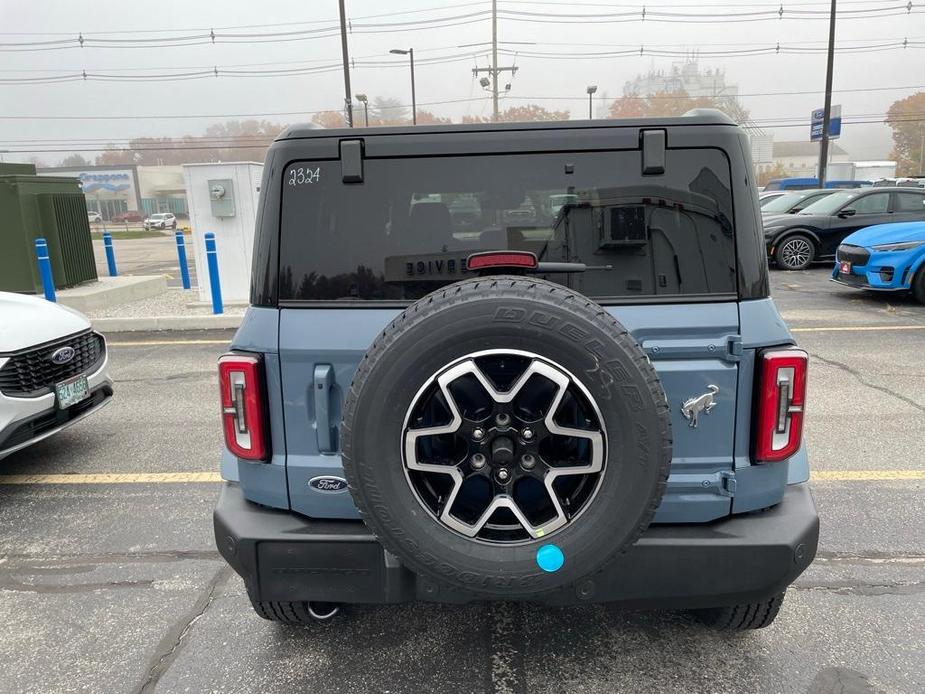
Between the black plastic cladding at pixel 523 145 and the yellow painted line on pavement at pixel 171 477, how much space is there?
2.52m

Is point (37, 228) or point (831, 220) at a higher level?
point (37, 228)

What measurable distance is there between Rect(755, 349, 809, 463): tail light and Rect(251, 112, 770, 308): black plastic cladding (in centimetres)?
22

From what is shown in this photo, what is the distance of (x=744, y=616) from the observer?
8.30 feet

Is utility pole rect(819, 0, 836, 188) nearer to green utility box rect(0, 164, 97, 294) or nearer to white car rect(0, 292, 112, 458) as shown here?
green utility box rect(0, 164, 97, 294)

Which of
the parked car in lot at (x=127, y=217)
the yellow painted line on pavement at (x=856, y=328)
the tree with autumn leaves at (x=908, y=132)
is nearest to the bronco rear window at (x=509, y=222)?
the yellow painted line on pavement at (x=856, y=328)

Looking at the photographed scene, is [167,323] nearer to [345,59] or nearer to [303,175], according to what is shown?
[303,175]

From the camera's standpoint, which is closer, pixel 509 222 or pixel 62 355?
pixel 509 222

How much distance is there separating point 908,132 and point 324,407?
112m

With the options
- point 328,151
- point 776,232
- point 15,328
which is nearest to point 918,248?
point 776,232

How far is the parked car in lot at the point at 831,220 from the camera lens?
13430 mm

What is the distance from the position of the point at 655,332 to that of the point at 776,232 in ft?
43.8

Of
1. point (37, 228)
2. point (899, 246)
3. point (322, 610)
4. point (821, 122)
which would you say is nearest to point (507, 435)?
point (322, 610)

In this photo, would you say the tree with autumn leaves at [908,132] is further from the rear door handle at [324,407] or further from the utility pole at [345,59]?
Answer: the rear door handle at [324,407]

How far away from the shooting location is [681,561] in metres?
2.10
